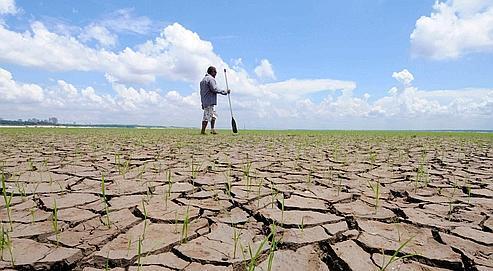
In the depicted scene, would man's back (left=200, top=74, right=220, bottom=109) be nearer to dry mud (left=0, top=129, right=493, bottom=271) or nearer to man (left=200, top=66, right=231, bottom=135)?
man (left=200, top=66, right=231, bottom=135)

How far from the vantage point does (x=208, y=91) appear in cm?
833

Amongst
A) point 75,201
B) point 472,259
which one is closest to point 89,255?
point 75,201

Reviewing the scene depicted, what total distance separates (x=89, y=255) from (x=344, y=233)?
3.58ft

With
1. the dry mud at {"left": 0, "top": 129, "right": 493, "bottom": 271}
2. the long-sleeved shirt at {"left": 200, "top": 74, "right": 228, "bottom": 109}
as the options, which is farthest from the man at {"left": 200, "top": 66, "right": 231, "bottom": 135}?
the dry mud at {"left": 0, "top": 129, "right": 493, "bottom": 271}

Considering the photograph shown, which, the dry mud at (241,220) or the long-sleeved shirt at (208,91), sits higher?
the long-sleeved shirt at (208,91)

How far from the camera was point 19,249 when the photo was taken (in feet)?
4.60

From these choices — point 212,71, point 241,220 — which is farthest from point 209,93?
point 241,220

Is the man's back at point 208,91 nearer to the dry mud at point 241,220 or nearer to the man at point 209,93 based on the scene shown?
the man at point 209,93

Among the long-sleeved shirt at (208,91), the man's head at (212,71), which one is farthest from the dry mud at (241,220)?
the man's head at (212,71)

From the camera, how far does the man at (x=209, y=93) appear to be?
816cm

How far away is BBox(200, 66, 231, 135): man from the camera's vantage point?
26.8 ft

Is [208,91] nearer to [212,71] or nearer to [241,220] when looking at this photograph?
[212,71]

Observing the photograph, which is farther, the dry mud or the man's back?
the man's back

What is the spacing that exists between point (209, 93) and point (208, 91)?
0.20ft
